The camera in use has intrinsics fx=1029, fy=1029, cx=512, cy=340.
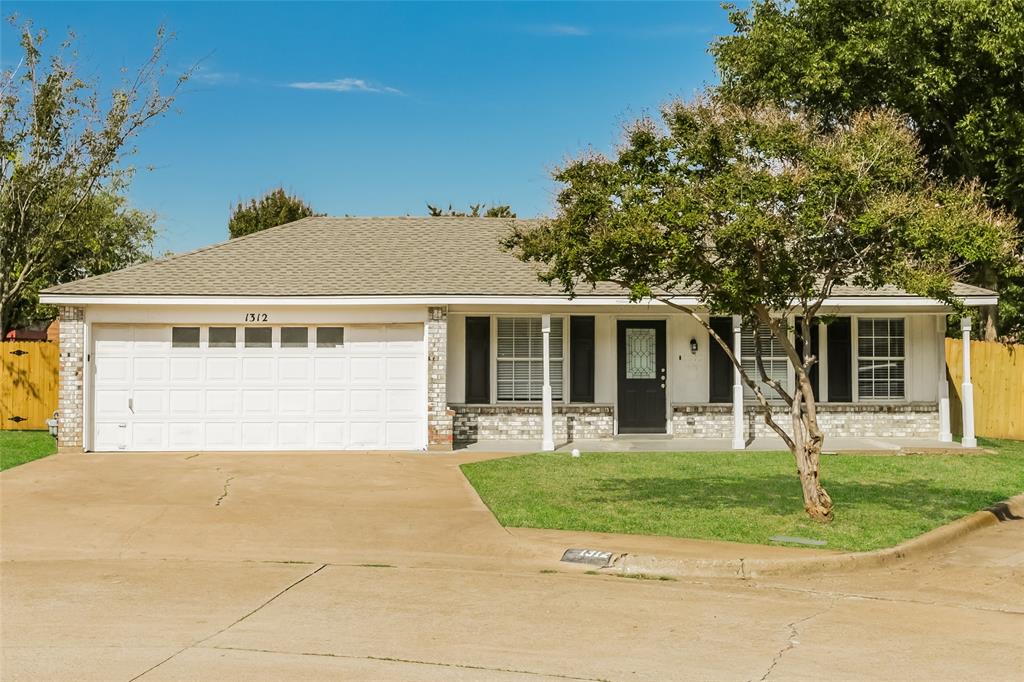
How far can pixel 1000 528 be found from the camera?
11.6 m

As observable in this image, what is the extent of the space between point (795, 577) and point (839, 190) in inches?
149

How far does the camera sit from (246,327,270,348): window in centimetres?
1891

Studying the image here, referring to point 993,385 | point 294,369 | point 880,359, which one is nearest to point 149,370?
point 294,369

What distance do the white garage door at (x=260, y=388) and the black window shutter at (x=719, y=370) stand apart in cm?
575

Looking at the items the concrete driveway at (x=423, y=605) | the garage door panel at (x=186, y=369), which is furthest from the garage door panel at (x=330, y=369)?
the concrete driveway at (x=423, y=605)

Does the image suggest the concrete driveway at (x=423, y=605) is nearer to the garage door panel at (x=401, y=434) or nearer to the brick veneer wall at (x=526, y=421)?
the garage door panel at (x=401, y=434)

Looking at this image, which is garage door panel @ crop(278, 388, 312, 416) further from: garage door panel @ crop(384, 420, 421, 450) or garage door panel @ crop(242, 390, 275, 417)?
garage door panel @ crop(384, 420, 421, 450)

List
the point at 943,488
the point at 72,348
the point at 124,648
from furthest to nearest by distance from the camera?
the point at 72,348
the point at 943,488
the point at 124,648

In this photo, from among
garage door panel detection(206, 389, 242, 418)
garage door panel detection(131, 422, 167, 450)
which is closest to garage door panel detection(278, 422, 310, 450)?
garage door panel detection(206, 389, 242, 418)

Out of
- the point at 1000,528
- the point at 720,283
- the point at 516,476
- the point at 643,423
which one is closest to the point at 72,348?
the point at 516,476

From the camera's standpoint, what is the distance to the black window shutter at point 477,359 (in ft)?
65.4

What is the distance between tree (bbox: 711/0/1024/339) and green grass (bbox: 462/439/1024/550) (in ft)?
27.1

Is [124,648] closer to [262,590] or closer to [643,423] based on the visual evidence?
[262,590]

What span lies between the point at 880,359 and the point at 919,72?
6.96 m
